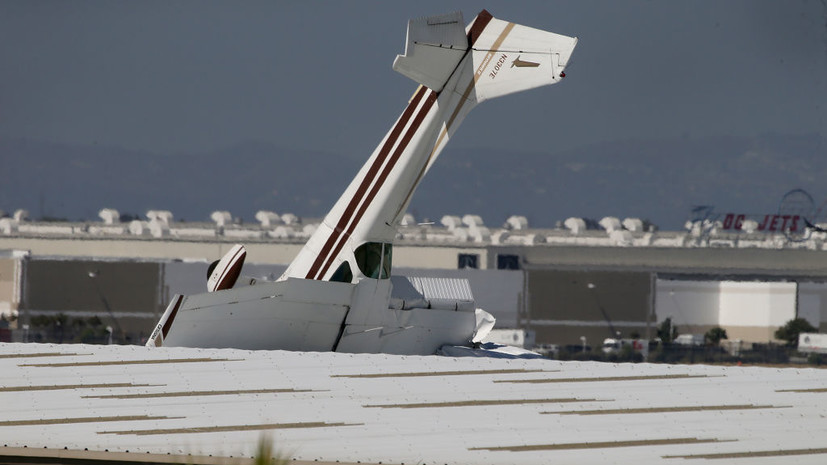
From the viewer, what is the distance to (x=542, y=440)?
725 inches

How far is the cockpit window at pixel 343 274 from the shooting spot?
28.0 meters

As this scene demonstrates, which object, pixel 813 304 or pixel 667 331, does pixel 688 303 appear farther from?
pixel 813 304

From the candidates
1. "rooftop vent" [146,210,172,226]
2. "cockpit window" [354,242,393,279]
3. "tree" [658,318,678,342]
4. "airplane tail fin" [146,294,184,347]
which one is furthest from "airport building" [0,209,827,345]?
"cockpit window" [354,242,393,279]

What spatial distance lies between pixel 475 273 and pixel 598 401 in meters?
68.3

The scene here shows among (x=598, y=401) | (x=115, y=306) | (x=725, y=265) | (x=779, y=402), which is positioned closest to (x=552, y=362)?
(x=598, y=401)

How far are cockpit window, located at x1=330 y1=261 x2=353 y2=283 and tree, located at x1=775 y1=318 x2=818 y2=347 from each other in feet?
242

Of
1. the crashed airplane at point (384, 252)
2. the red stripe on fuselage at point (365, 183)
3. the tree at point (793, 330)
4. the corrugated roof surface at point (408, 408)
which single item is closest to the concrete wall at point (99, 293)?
the tree at point (793, 330)

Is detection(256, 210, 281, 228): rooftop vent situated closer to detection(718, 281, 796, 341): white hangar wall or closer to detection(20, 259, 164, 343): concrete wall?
detection(718, 281, 796, 341): white hangar wall

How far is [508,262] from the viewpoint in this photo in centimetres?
11412

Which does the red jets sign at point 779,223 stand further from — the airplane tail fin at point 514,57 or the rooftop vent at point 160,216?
the airplane tail fin at point 514,57

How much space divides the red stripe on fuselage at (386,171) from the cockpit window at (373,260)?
571 mm

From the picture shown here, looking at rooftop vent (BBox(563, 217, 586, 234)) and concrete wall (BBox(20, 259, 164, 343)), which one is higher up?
rooftop vent (BBox(563, 217, 586, 234))

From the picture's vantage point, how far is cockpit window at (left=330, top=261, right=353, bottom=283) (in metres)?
28.0

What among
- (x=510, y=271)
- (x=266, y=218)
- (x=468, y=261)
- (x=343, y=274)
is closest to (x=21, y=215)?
(x=266, y=218)
